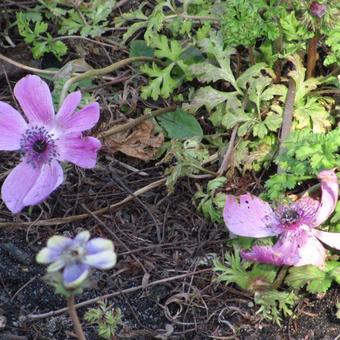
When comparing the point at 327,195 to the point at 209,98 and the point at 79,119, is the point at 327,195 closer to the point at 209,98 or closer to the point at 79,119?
the point at 209,98

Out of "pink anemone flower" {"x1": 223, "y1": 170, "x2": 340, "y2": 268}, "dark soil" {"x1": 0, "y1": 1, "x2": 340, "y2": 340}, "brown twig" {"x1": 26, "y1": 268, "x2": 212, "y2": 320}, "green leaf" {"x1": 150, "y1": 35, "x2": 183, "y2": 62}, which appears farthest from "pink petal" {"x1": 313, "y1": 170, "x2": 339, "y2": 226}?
"green leaf" {"x1": 150, "y1": 35, "x2": 183, "y2": 62}

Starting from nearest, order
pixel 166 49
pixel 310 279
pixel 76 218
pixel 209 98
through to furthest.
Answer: pixel 310 279
pixel 76 218
pixel 209 98
pixel 166 49

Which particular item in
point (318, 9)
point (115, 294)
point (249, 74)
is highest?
point (318, 9)

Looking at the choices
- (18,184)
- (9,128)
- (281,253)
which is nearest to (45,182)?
(18,184)

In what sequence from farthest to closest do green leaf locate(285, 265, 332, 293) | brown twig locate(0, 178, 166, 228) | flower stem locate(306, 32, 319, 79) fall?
1. flower stem locate(306, 32, 319, 79)
2. brown twig locate(0, 178, 166, 228)
3. green leaf locate(285, 265, 332, 293)

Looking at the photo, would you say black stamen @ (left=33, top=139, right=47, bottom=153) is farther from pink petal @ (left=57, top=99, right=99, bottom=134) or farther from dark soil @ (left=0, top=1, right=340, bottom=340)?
dark soil @ (left=0, top=1, right=340, bottom=340)

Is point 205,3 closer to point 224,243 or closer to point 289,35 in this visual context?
point 289,35

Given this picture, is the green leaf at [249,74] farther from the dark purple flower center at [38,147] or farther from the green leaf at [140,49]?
the dark purple flower center at [38,147]
